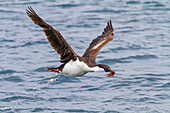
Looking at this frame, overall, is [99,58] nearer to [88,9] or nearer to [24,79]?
[24,79]

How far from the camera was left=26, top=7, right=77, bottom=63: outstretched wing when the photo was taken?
34.9 feet

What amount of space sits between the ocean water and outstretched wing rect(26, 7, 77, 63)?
1.98 m

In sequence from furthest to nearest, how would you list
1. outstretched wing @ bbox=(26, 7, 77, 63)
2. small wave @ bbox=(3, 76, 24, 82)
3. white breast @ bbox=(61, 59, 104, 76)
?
small wave @ bbox=(3, 76, 24, 82), white breast @ bbox=(61, 59, 104, 76), outstretched wing @ bbox=(26, 7, 77, 63)

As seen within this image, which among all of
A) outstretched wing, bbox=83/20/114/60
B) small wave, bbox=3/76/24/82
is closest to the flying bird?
outstretched wing, bbox=83/20/114/60

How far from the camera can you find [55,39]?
10.9 m

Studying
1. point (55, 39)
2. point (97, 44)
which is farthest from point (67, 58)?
point (97, 44)

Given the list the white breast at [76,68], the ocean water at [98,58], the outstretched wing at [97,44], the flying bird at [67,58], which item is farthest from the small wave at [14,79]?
the white breast at [76,68]

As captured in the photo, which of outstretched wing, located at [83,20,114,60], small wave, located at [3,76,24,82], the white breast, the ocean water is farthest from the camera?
small wave, located at [3,76,24,82]

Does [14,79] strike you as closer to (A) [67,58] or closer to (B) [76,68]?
(A) [67,58]

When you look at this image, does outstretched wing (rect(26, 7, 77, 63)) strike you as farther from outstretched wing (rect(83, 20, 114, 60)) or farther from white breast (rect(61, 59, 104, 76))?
outstretched wing (rect(83, 20, 114, 60))

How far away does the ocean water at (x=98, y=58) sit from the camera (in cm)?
1300

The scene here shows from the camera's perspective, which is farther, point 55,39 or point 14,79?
point 14,79

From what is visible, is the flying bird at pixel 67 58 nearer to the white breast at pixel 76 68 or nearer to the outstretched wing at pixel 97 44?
the white breast at pixel 76 68

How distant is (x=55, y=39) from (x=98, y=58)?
22.2 ft
